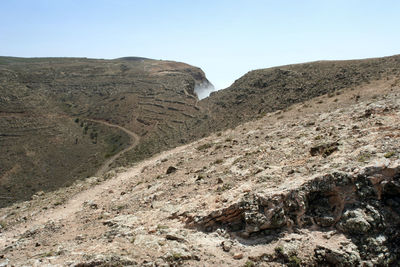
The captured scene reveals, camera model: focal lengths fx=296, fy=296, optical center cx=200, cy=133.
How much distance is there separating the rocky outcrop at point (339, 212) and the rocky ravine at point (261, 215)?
0.09ft

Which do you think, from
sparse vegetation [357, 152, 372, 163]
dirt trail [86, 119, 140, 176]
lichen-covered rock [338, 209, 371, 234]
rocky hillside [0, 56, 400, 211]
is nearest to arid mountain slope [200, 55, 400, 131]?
rocky hillside [0, 56, 400, 211]

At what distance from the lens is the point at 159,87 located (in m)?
66.2

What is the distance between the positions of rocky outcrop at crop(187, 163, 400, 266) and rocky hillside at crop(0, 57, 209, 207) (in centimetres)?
2649

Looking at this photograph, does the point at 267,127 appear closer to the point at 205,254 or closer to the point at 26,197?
the point at 205,254

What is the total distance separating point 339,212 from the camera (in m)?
8.39

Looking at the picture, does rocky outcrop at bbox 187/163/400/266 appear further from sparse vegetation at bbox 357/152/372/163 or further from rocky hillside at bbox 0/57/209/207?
rocky hillside at bbox 0/57/209/207

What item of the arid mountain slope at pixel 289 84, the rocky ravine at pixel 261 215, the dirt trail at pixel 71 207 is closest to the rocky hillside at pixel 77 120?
the arid mountain slope at pixel 289 84

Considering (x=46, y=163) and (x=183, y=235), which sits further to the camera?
(x=46, y=163)

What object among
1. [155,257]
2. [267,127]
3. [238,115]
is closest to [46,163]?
[238,115]

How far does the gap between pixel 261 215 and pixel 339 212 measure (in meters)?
2.17

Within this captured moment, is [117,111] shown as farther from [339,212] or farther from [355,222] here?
[355,222]

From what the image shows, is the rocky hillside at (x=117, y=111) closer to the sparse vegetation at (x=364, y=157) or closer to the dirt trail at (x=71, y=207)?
the dirt trail at (x=71, y=207)

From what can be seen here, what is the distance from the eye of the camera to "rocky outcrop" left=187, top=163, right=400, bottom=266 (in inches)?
310

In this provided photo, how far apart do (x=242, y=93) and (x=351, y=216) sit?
3584cm
